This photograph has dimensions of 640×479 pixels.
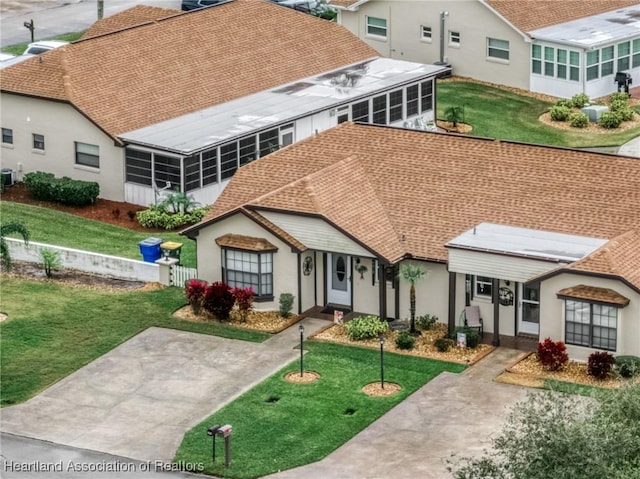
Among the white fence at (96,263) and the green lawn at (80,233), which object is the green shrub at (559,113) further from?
the white fence at (96,263)

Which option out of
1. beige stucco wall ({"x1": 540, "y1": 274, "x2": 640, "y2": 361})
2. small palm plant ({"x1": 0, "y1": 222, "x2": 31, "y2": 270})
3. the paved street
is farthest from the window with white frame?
beige stucco wall ({"x1": 540, "y1": 274, "x2": 640, "y2": 361})

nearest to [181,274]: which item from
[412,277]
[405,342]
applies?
[412,277]

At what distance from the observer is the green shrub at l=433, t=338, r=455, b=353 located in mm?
49438

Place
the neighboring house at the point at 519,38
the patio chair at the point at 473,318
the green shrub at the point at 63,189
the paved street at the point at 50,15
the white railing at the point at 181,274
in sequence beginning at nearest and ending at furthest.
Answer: the patio chair at the point at 473,318, the white railing at the point at 181,274, the green shrub at the point at 63,189, the neighboring house at the point at 519,38, the paved street at the point at 50,15

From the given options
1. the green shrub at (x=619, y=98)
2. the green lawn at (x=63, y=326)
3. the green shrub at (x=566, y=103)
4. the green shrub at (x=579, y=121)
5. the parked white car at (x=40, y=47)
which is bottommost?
the green lawn at (x=63, y=326)

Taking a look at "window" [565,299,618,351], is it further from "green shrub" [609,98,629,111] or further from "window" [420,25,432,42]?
"window" [420,25,432,42]

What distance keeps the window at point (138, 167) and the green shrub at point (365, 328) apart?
14.4 m

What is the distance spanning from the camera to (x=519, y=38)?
7556cm

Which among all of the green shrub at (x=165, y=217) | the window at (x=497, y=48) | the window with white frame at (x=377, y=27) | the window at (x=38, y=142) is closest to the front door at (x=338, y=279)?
the green shrub at (x=165, y=217)

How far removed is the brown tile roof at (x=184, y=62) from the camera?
212 feet

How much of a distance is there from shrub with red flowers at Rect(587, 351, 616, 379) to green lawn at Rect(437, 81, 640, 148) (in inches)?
921

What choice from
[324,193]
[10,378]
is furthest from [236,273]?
[10,378]

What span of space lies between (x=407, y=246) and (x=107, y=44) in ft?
65.9

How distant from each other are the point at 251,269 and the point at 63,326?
568cm
